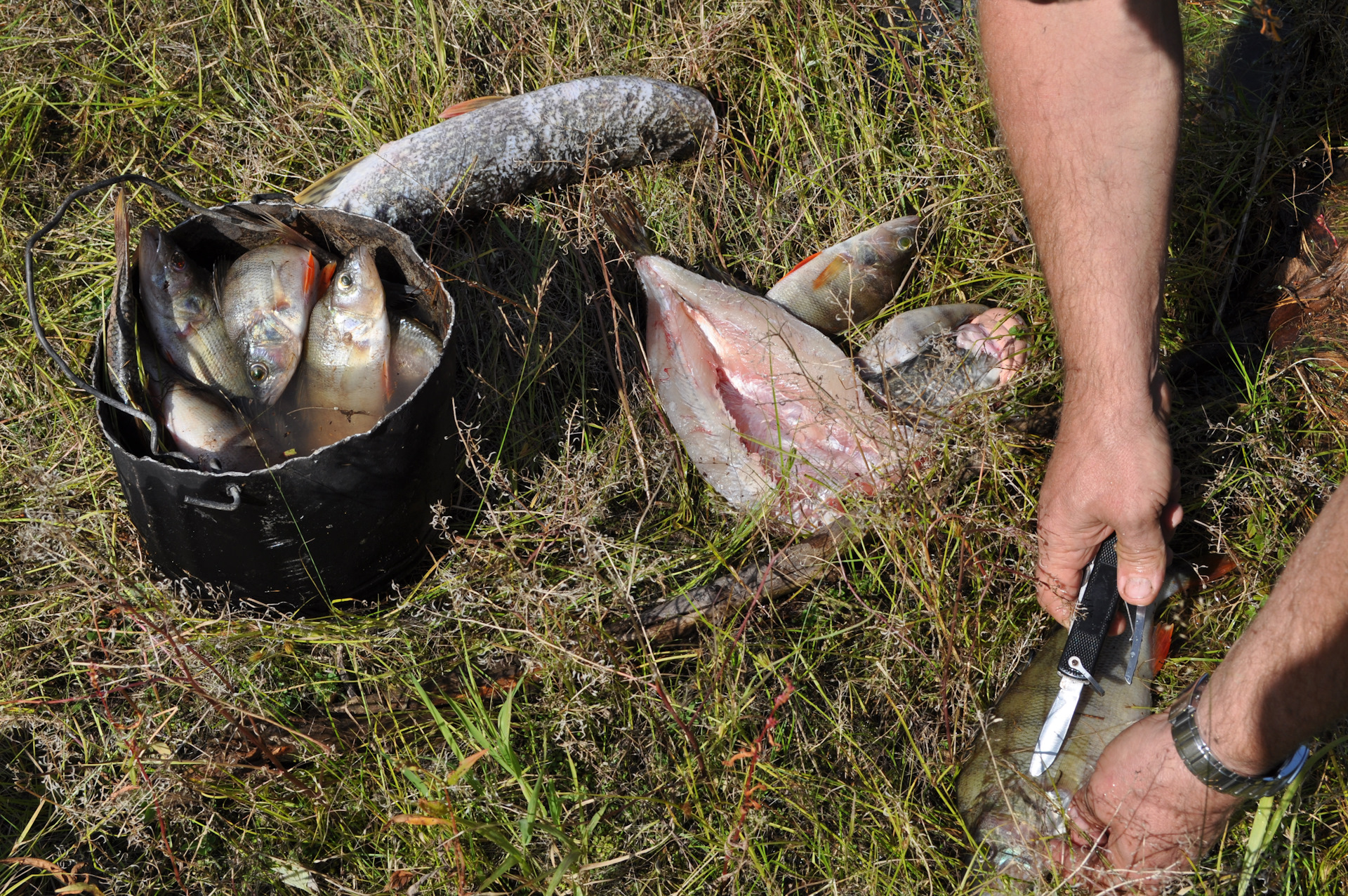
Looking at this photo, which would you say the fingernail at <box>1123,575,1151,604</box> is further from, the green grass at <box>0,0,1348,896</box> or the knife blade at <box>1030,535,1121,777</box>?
the green grass at <box>0,0,1348,896</box>

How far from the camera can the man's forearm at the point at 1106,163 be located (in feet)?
7.16

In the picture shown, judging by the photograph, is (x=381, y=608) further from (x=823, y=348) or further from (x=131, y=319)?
(x=823, y=348)

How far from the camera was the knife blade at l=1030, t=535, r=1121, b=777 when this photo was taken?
7.54 feet

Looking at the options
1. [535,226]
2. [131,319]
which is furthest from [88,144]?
[535,226]

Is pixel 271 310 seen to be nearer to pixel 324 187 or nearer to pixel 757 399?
pixel 324 187

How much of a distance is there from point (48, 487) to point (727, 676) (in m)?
2.18

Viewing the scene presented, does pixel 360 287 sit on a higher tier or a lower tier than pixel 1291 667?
higher

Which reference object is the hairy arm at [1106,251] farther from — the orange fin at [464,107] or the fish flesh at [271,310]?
the fish flesh at [271,310]

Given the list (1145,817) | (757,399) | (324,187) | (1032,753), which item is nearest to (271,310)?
(324,187)

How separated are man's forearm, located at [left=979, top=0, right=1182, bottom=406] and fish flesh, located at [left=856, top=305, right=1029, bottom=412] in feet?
1.54

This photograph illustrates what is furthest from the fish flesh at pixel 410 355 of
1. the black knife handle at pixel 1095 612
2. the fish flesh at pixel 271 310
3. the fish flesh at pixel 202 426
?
the black knife handle at pixel 1095 612

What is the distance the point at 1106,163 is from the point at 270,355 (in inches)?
94.4

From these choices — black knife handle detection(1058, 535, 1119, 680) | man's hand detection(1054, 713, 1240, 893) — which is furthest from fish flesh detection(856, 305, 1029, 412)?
man's hand detection(1054, 713, 1240, 893)

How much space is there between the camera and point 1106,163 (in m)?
2.26
